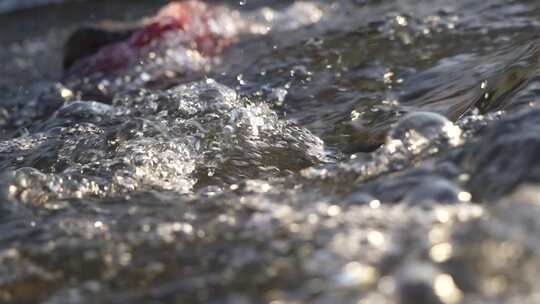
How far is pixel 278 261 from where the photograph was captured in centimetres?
126

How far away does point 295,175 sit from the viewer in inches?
72.8

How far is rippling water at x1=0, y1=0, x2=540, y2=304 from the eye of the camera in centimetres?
119

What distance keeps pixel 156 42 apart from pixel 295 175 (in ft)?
7.60

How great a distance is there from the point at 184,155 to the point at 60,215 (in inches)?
20.0

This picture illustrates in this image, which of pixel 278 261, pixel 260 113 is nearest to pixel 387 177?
pixel 278 261

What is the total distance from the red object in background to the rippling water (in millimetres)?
129

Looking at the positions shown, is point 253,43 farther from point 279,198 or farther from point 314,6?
point 279,198

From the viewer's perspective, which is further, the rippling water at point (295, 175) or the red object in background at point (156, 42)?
the red object in background at point (156, 42)

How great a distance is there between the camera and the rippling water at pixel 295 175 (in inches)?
46.7

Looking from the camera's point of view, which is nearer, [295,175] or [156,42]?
[295,175]

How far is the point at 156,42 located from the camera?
13.1 feet

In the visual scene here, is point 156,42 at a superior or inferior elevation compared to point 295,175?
superior

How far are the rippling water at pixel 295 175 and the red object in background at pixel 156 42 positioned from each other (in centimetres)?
13

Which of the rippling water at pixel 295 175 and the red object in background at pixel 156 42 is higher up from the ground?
the red object in background at pixel 156 42
